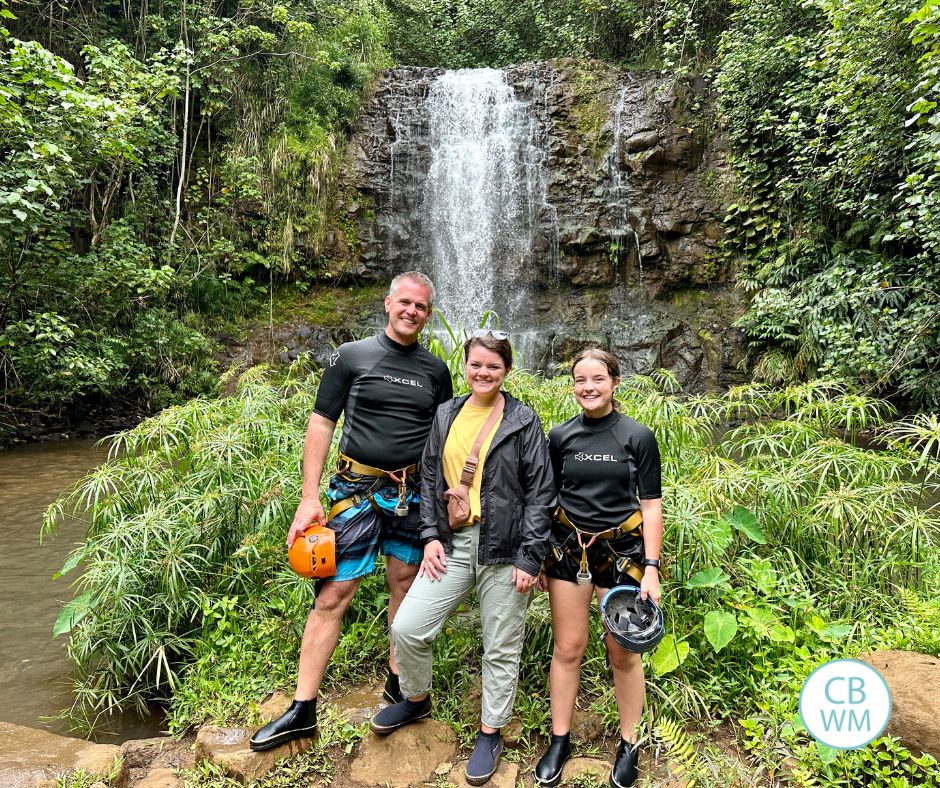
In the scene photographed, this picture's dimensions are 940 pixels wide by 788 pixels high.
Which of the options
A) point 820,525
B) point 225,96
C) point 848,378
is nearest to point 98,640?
point 820,525

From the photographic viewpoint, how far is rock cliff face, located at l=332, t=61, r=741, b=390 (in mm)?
10742

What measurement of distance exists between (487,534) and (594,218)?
33.7 ft

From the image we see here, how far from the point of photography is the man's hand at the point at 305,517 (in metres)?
2.38

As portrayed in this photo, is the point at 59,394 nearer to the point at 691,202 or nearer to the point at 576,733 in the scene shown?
the point at 576,733

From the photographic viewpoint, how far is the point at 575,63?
11906mm

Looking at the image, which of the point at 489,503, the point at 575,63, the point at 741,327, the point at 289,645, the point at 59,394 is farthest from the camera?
the point at 575,63

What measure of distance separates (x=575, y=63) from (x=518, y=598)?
12.7m

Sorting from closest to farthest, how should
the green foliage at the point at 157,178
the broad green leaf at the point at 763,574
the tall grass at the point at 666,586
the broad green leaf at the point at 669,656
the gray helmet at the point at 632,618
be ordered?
the gray helmet at the point at 632,618 < the broad green leaf at the point at 669,656 < the tall grass at the point at 666,586 < the broad green leaf at the point at 763,574 < the green foliage at the point at 157,178

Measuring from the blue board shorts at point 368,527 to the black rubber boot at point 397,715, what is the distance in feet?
2.06

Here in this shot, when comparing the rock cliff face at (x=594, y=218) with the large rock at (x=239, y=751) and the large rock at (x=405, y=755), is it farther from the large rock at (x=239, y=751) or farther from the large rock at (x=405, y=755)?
the large rock at (x=239, y=751)

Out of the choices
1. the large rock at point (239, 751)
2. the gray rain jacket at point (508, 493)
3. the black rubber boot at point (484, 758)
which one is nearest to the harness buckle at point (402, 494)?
the gray rain jacket at point (508, 493)

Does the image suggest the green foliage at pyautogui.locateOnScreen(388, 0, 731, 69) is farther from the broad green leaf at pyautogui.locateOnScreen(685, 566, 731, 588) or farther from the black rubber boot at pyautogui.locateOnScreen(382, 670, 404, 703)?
the black rubber boot at pyautogui.locateOnScreen(382, 670, 404, 703)

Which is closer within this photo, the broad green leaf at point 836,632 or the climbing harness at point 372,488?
the climbing harness at point 372,488

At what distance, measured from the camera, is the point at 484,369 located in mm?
2271
